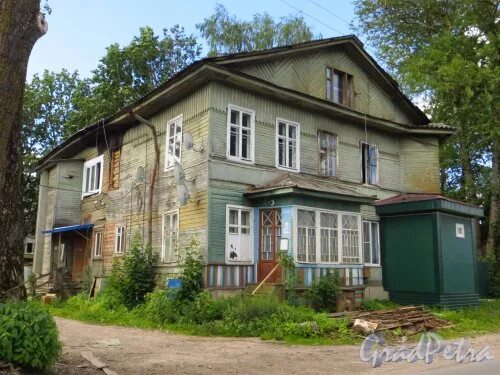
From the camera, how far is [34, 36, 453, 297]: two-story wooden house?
14.9 m

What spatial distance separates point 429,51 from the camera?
2514 cm

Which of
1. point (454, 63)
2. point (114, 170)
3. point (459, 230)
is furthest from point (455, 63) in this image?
point (114, 170)

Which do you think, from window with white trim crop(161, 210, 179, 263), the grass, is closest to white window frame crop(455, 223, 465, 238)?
the grass

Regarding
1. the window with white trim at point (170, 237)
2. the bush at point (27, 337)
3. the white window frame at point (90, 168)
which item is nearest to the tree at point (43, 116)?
the white window frame at point (90, 168)

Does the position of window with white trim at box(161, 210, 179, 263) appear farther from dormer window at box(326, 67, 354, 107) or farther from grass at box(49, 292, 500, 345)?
dormer window at box(326, 67, 354, 107)

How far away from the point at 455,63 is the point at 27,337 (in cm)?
2198

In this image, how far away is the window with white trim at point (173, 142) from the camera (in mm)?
16672

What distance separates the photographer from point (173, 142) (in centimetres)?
1708

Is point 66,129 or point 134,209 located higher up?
point 66,129

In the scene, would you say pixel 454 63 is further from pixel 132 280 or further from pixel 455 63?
pixel 132 280

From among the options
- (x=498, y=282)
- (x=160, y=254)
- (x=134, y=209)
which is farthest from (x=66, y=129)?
(x=498, y=282)

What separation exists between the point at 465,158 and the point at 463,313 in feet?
49.0

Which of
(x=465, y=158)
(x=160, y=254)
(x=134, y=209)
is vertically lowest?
(x=160, y=254)

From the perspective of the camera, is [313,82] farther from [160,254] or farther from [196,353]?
[196,353]
